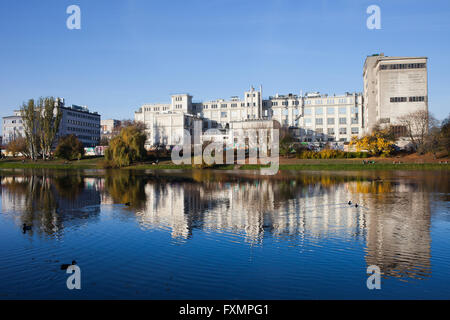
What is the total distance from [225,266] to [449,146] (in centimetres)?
6496

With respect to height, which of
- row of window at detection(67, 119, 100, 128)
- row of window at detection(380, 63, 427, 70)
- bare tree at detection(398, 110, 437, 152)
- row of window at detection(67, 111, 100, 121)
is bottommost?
bare tree at detection(398, 110, 437, 152)

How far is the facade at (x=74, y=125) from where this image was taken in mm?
135875

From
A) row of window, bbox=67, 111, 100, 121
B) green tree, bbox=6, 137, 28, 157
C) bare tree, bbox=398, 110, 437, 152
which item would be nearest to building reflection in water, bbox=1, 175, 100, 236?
bare tree, bbox=398, 110, 437, 152

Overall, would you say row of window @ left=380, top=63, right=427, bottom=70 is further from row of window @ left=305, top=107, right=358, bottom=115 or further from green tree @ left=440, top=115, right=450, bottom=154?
row of window @ left=305, top=107, right=358, bottom=115

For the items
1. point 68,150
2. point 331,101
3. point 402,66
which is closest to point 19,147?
point 68,150

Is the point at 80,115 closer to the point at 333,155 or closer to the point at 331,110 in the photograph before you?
the point at 331,110

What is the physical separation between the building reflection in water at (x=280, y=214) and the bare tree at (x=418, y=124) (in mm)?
48216

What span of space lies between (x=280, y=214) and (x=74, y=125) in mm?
134585

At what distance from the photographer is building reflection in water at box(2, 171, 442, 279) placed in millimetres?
13562

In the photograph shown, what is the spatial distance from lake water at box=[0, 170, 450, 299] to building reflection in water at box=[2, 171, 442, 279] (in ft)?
0.20

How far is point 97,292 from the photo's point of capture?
9477 mm
